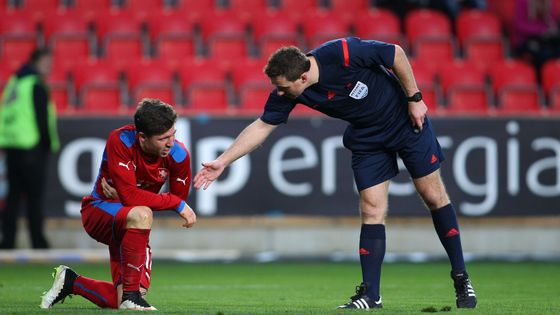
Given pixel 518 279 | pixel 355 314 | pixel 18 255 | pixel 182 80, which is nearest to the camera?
pixel 355 314

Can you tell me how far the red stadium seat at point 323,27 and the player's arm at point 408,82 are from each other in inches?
282

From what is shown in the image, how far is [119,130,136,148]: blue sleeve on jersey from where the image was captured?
6.41m

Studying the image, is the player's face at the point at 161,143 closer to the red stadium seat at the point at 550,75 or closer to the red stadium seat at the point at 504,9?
the red stadium seat at the point at 550,75

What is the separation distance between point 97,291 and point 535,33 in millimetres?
9243

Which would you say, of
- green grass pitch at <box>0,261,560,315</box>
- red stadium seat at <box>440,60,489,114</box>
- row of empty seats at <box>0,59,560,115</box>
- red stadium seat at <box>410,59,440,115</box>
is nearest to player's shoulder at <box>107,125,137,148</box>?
green grass pitch at <box>0,261,560,315</box>

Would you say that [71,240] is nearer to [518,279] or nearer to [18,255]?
[18,255]

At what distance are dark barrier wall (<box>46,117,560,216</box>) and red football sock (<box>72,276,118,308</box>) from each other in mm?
5245

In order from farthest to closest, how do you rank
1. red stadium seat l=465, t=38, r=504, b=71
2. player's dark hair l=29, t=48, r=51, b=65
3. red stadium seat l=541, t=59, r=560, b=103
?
red stadium seat l=465, t=38, r=504, b=71 → red stadium seat l=541, t=59, r=560, b=103 → player's dark hair l=29, t=48, r=51, b=65

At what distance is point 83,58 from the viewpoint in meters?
14.0

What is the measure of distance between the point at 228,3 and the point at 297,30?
1.18 m

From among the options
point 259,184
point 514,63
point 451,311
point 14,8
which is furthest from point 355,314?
point 14,8

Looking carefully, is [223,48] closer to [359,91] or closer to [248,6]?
[248,6]

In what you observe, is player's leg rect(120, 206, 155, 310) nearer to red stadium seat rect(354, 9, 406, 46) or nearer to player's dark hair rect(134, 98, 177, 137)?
player's dark hair rect(134, 98, 177, 137)

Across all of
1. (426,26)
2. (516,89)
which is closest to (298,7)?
(426,26)
